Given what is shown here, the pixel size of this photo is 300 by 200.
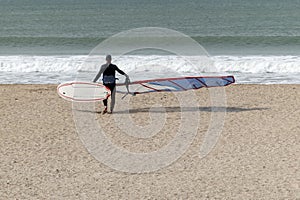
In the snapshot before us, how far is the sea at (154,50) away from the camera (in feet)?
67.8

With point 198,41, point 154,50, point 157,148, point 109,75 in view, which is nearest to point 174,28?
point 198,41

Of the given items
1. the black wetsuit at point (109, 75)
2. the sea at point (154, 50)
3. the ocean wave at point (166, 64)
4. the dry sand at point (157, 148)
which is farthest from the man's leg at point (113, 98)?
the ocean wave at point (166, 64)

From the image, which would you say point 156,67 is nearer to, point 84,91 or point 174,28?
point 84,91

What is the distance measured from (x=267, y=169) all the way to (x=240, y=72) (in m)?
11.4

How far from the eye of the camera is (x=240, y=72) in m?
20.6

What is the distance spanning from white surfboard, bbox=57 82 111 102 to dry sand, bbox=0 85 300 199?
1.12ft

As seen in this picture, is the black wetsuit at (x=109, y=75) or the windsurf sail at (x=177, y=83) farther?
the windsurf sail at (x=177, y=83)

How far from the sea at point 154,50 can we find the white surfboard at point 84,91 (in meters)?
4.71

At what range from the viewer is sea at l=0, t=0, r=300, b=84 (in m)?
20.7

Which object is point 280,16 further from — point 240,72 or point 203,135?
point 203,135

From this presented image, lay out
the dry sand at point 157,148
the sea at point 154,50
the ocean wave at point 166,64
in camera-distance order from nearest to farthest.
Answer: the dry sand at point 157,148 → the sea at point 154,50 → the ocean wave at point 166,64

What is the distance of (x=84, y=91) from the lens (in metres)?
13.8

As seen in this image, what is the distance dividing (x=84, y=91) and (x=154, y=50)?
52.7 feet

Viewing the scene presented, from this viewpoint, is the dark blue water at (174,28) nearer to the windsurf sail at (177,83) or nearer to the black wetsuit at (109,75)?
the windsurf sail at (177,83)
